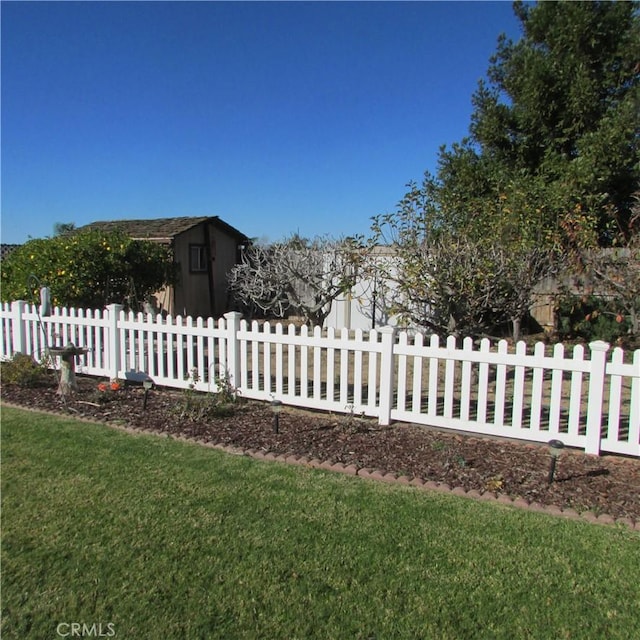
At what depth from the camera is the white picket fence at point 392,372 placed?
4.68 m

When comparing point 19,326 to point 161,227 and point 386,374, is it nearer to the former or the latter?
→ point 386,374

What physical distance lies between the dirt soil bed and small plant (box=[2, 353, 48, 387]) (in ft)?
1.20

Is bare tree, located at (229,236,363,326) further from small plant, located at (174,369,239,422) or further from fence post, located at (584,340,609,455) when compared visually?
fence post, located at (584,340,609,455)

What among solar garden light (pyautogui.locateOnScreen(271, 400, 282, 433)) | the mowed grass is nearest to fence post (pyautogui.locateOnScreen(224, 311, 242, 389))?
solar garden light (pyautogui.locateOnScreen(271, 400, 282, 433))

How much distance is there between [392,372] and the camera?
5570 millimetres

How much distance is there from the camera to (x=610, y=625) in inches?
97.3

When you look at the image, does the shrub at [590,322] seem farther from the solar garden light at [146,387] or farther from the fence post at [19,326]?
the fence post at [19,326]

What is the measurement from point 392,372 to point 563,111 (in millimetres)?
10971

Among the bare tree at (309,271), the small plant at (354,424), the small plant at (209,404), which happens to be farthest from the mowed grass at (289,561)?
the bare tree at (309,271)

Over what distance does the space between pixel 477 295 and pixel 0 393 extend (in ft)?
21.0

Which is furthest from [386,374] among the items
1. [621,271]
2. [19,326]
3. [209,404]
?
[19,326]

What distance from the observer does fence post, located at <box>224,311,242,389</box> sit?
20.7ft

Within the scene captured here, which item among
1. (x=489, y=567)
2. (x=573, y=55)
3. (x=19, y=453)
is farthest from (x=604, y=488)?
(x=573, y=55)

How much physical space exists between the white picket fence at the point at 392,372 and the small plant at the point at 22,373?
563 millimetres
